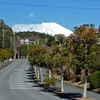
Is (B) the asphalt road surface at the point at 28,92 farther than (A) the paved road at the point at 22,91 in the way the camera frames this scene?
No

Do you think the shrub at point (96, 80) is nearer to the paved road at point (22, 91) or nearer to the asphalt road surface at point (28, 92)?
the asphalt road surface at point (28, 92)

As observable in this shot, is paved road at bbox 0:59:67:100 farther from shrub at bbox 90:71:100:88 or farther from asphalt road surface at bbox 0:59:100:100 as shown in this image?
shrub at bbox 90:71:100:88

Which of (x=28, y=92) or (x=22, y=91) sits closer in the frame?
(x=28, y=92)

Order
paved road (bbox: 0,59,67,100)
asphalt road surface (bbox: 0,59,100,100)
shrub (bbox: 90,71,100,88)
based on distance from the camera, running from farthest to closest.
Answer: shrub (bbox: 90,71,100,88), paved road (bbox: 0,59,67,100), asphalt road surface (bbox: 0,59,100,100)

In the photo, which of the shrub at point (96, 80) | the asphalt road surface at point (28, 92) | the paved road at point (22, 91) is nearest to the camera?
the asphalt road surface at point (28, 92)

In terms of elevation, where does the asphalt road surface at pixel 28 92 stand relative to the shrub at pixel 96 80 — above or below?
below

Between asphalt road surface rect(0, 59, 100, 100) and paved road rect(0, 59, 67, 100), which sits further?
paved road rect(0, 59, 67, 100)

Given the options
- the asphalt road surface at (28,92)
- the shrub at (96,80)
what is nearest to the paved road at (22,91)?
the asphalt road surface at (28,92)

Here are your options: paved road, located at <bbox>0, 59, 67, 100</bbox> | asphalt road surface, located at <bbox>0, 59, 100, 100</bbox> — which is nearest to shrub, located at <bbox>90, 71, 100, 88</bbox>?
asphalt road surface, located at <bbox>0, 59, 100, 100</bbox>

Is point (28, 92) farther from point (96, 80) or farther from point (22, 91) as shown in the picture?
point (96, 80)

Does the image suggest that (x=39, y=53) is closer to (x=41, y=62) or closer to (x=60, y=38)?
(x=41, y=62)

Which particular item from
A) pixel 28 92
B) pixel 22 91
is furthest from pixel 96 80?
pixel 22 91

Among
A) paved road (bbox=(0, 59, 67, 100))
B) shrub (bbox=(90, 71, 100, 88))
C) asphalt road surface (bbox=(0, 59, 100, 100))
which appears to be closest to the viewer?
asphalt road surface (bbox=(0, 59, 100, 100))

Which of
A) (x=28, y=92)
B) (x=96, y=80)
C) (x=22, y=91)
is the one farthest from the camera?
(x=22, y=91)
